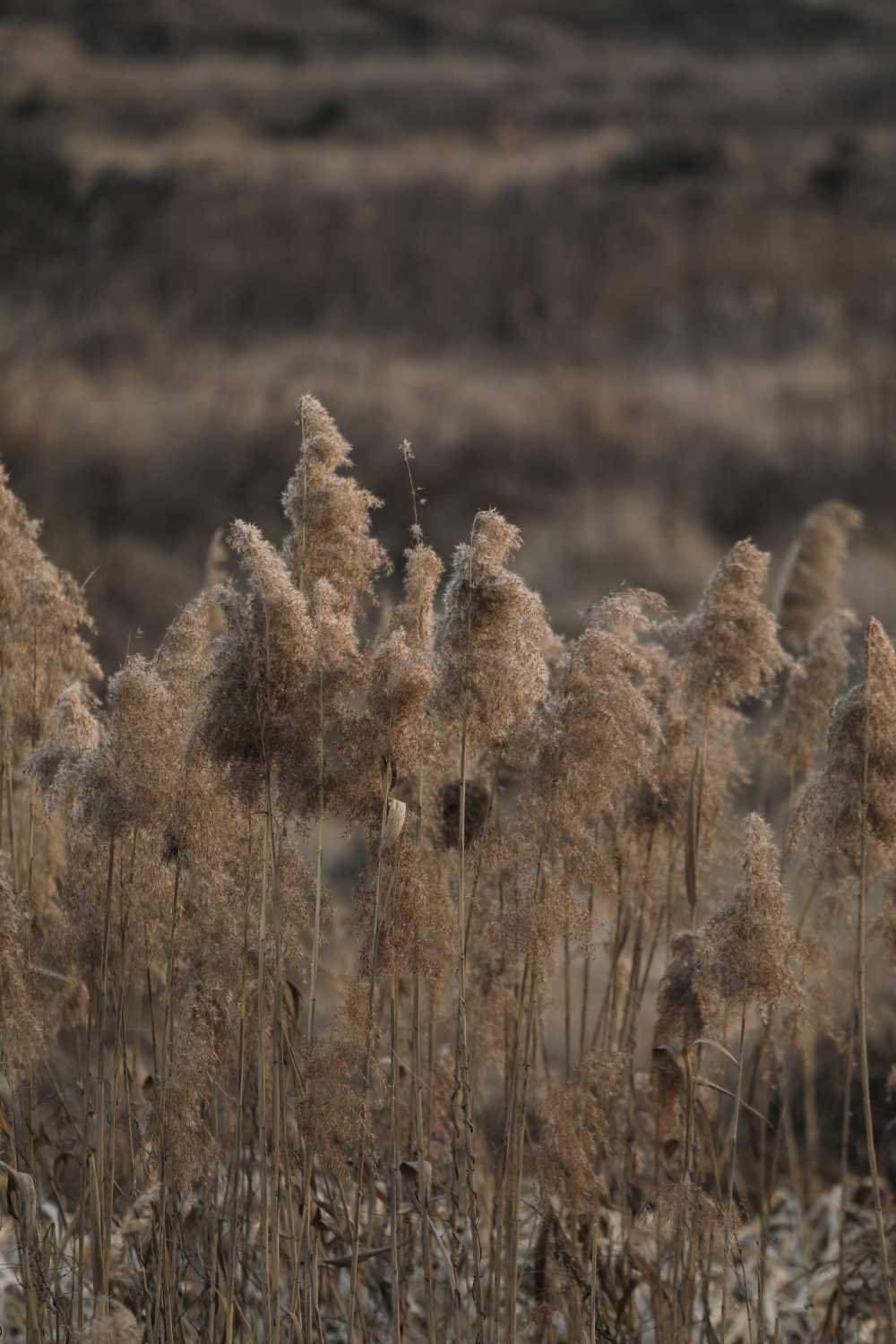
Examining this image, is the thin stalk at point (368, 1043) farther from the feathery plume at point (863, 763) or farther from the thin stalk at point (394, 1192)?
the feathery plume at point (863, 763)

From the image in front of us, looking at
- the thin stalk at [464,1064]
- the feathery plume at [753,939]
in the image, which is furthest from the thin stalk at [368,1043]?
the feathery plume at [753,939]

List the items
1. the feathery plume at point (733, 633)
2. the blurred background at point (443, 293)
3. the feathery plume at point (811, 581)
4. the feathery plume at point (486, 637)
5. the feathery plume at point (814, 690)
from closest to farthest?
the feathery plume at point (486, 637) < the feathery plume at point (733, 633) < the feathery plume at point (814, 690) < the feathery plume at point (811, 581) < the blurred background at point (443, 293)

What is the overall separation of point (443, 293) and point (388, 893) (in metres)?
23.0

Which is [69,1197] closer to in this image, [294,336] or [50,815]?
[50,815]

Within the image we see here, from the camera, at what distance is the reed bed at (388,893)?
105 inches

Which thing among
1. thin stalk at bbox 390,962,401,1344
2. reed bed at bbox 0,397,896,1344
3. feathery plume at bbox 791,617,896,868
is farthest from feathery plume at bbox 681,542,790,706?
thin stalk at bbox 390,962,401,1344

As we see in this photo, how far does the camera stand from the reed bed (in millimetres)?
2656

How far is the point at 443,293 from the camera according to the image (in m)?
24.8

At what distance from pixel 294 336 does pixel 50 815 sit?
2049cm

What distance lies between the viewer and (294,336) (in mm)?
22562

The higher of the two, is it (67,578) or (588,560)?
(588,560)

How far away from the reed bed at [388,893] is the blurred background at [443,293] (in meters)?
8.48

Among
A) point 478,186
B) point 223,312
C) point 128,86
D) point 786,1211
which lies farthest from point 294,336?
point 786,1211

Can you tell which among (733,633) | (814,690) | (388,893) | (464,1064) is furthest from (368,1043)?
(814,690)
